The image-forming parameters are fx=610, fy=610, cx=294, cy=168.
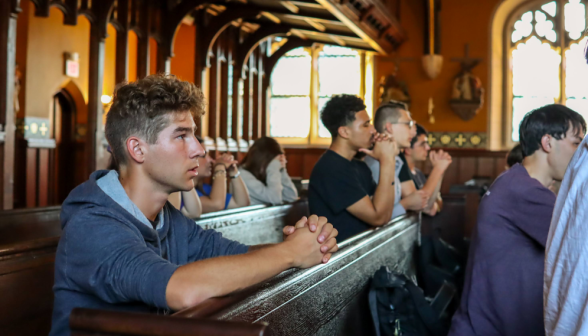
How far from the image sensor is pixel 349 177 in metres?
3.03

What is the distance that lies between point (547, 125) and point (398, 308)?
0.95 meters

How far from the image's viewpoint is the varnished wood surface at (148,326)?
1044 mm

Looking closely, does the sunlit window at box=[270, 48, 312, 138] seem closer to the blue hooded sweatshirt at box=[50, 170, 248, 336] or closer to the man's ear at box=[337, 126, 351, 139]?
the man's ear at box=[337, 126, 351, 139]

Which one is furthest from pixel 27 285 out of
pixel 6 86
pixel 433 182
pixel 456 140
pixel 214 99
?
pixel 456 140

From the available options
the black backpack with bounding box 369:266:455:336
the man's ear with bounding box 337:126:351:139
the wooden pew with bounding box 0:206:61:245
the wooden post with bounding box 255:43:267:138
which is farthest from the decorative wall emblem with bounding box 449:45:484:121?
the black backpack with bounding box 369:266:455:336

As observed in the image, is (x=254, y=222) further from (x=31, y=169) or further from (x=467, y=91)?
(x=467, y=91)

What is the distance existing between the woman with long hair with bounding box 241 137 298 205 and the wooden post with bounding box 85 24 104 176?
5.40 ft

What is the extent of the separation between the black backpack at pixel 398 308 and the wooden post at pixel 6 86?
357 cm

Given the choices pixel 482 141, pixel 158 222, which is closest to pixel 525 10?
pixel 482 141

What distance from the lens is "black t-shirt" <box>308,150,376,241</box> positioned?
2984mm

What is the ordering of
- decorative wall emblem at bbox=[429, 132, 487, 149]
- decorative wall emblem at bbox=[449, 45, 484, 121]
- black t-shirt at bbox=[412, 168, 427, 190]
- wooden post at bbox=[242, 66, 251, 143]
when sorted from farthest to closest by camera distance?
decorative wall emblem at bbox=[429, 132, 487, 149] < decorative wall emblem at bbox=[449, 45, 484, 121] < wooden post at bbox=[242, 66, 251, 143] < black t-shirt at bbox=[412, 168, 427, 190]

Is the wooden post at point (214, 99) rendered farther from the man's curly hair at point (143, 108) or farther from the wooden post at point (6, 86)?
the man's curly hair at point (143, 108)

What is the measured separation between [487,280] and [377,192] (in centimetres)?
82

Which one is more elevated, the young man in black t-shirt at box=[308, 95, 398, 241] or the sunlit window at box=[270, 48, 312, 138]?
the sunlit window at box=[270, 48, 312, 138]
